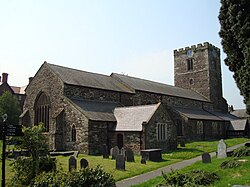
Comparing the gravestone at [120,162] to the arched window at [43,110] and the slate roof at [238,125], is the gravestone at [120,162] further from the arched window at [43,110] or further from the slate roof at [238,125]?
the slate roof at [238,125]

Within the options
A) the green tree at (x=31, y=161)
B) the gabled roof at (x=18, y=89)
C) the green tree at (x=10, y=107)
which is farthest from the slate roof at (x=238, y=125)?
the gabled roof at (x=18, y=89)

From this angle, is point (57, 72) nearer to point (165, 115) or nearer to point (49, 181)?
point (165, 115)

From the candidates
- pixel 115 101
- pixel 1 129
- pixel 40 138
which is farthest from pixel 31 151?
pixel 115 101

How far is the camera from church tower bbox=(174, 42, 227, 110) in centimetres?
5688

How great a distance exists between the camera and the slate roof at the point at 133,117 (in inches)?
1131

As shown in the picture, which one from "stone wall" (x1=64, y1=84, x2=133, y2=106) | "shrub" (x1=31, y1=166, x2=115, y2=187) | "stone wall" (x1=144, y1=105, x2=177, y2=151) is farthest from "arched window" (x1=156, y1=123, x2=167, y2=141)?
"shrub" (x1=31, y1=166, x2=115, y2=187)

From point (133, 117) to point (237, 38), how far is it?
14680mm

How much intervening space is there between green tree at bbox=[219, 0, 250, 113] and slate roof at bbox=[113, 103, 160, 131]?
1114 cm

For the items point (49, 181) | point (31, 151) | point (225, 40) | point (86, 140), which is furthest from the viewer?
point (86, 140)

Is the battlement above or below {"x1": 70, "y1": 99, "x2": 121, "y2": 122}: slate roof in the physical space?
above

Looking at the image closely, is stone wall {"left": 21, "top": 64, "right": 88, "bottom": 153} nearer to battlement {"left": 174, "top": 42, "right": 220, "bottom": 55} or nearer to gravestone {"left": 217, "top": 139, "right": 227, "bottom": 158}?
gravestone {"left": 217, "top": 139, "right": 227, "bottom": 158}

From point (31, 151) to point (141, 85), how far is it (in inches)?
1169

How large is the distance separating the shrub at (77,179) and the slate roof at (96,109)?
17.4 m

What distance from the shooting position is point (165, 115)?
30656 mm
